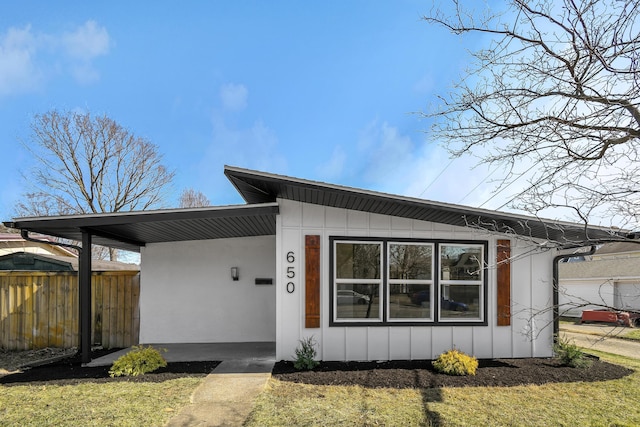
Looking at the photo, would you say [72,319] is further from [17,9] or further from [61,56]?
[61,56]

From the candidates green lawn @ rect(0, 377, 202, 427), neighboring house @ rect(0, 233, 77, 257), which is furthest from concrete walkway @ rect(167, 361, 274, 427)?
neighboring house @ rect(0, 233, 77, 257)

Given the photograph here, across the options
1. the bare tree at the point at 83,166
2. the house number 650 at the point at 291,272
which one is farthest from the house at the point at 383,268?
the bare tree at the point at 83,166

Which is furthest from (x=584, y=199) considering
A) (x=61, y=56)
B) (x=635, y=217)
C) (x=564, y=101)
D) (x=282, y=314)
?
(x=61, y=56)

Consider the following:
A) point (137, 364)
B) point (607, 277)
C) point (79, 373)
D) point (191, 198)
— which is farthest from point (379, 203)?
point (191, 198)

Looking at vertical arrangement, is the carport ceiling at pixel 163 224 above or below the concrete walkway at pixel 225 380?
above

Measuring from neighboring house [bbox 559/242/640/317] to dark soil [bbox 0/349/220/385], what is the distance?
13.9 metres

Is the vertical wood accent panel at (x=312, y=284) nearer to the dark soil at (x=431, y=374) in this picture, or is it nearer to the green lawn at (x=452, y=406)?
the dark soil at (x=431, y=374)

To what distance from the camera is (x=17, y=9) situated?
10.9m

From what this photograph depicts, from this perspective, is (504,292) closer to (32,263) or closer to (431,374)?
(431,374)

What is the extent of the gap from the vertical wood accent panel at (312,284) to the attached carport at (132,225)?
0.85 meters

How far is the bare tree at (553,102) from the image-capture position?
323 centimetres

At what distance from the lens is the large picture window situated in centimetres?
662

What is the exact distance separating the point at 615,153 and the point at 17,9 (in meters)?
14.1

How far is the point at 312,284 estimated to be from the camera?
6.48 m
